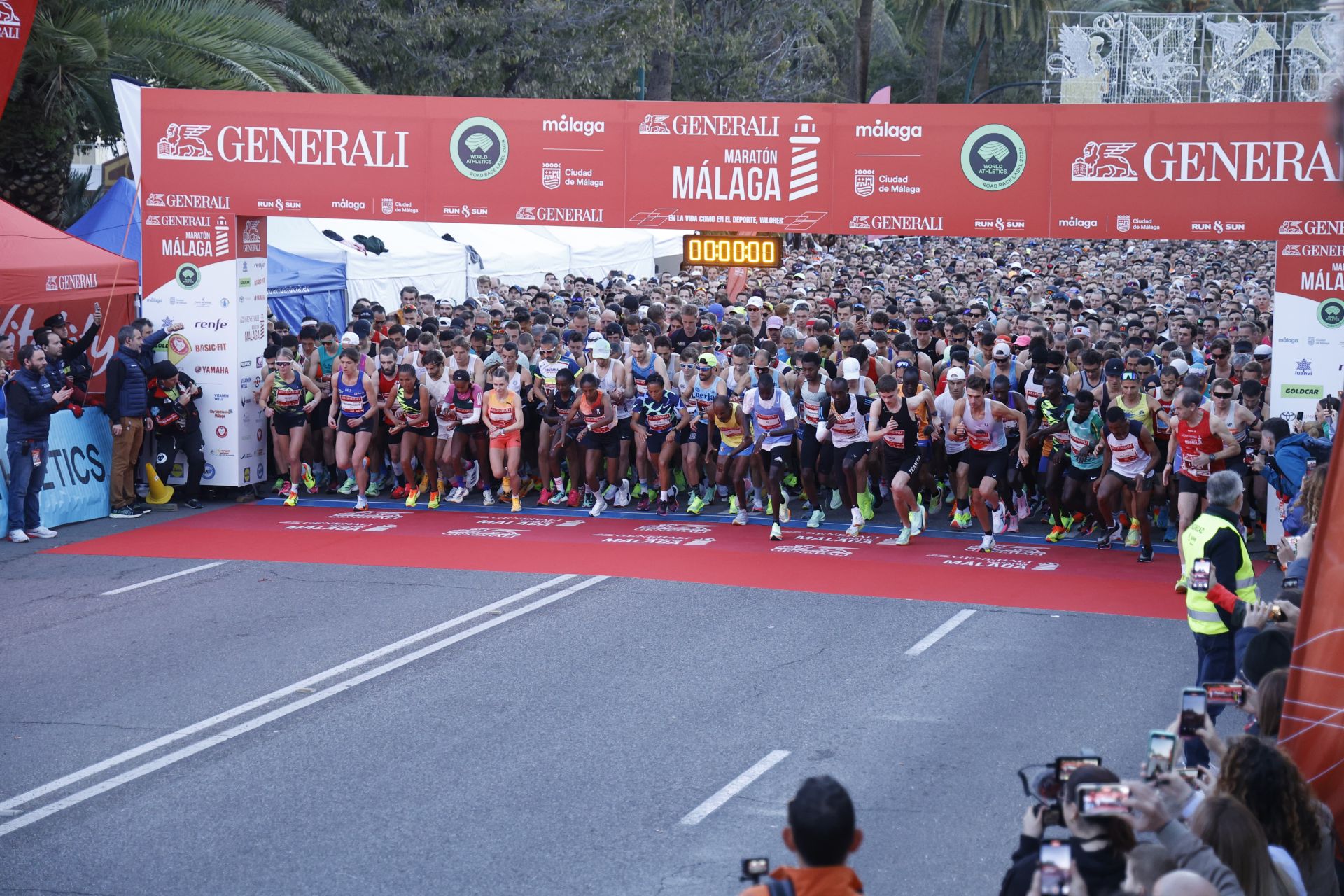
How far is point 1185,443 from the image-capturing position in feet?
45.4

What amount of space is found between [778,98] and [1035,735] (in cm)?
3757

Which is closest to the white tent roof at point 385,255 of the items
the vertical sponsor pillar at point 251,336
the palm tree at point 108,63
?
the palm tree at point 108,63

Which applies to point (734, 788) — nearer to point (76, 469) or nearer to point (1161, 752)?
point (1161, 752)

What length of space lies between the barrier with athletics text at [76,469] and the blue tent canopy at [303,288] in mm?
5810

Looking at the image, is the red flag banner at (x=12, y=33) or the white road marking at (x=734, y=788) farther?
the red flag banner at (x=12, y=33)

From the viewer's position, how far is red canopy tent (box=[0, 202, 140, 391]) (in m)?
17.0

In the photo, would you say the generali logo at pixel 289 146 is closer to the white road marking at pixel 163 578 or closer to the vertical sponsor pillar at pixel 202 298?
the vertical sponsor pillar at pixel 202 298

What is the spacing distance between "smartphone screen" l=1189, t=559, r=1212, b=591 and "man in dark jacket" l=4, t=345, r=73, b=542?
11.4 meters

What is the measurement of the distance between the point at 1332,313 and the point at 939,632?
5875mm

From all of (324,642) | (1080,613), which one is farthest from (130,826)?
(1080,613)

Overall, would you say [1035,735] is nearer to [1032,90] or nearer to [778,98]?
[778,98]

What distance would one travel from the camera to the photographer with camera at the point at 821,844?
Answer: 14.2 ft

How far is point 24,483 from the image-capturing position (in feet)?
49.3

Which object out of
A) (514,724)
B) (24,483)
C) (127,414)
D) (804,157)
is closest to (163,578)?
(24,483)
